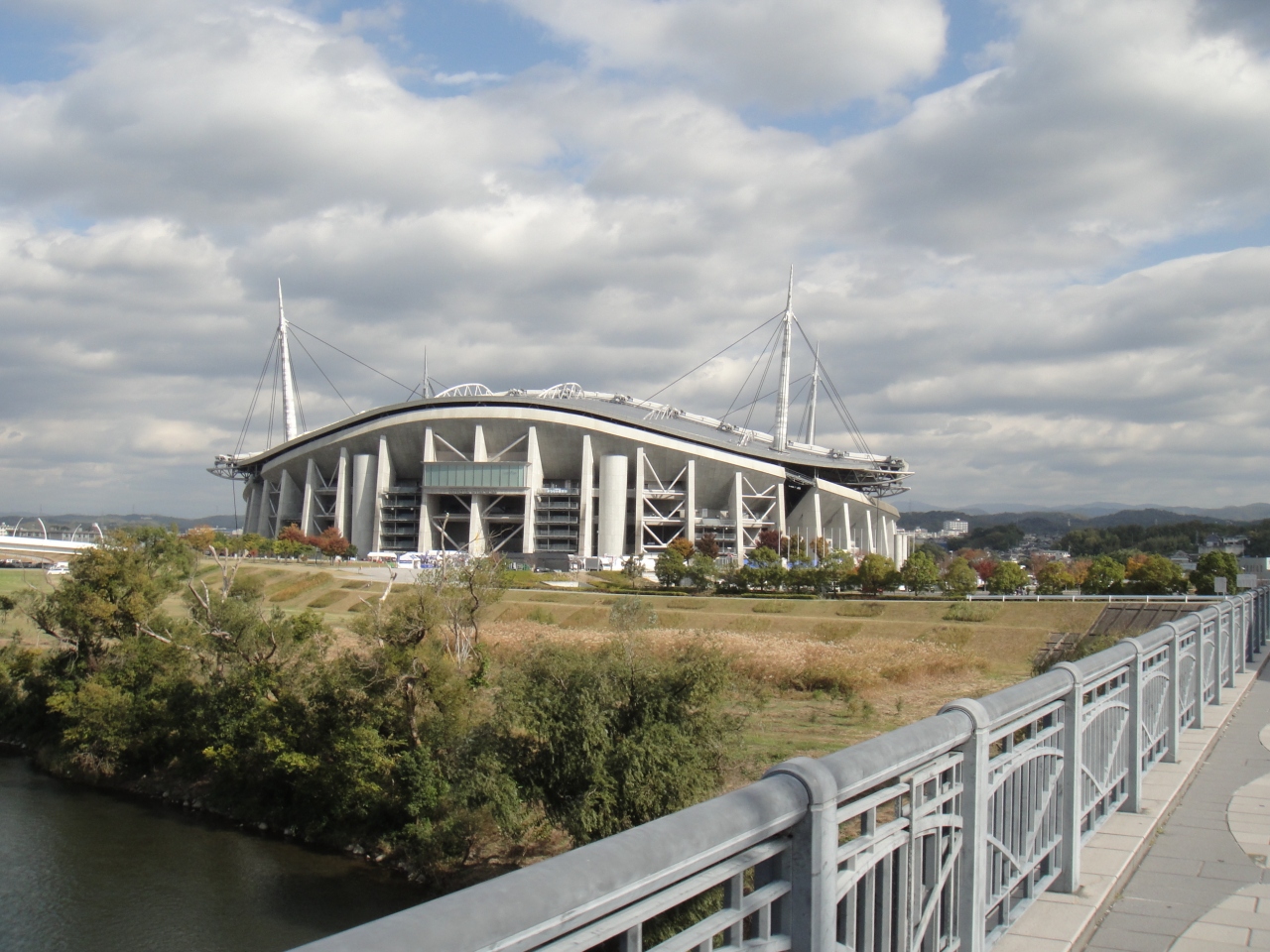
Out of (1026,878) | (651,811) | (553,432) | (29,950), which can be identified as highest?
(553,432)

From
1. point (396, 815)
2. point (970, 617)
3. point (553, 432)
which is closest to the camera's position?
point (396, 815)

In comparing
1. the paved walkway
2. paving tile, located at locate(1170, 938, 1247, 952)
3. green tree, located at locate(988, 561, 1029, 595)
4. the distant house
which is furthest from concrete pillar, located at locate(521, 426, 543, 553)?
the distant house

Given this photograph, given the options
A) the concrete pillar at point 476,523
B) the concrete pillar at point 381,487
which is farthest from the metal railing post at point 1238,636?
the concrete pillar at point 381,487

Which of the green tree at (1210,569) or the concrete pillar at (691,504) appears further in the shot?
the concrete pillar at (691,504)

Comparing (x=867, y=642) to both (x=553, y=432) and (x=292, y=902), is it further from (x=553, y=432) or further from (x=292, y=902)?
(x=553, y=432)

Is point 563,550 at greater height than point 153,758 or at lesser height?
greater

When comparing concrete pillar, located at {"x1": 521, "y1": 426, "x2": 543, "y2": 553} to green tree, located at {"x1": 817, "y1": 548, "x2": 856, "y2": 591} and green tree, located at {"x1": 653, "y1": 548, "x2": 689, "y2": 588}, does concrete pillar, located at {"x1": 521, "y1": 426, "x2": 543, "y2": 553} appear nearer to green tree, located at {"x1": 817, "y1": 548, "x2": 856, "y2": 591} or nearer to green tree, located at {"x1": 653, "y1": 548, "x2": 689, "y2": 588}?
green tree, located at {"x1": 653, "y1": 548, "x2": 689, "y2": 588}

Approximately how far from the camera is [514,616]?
53.6 metres

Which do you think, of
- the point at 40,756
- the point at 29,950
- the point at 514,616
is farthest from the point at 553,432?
the point at 29,950

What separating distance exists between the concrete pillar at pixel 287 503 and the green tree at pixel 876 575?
61559 millimetres

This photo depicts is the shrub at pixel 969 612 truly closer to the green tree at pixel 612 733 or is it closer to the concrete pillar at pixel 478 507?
the green tree at pixel 612 733

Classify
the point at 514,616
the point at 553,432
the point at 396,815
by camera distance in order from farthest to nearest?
the point at 553,432, the point at 514,616, the point at 396,815

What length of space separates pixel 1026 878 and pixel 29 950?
20.3 m

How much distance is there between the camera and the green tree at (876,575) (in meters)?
60.2
